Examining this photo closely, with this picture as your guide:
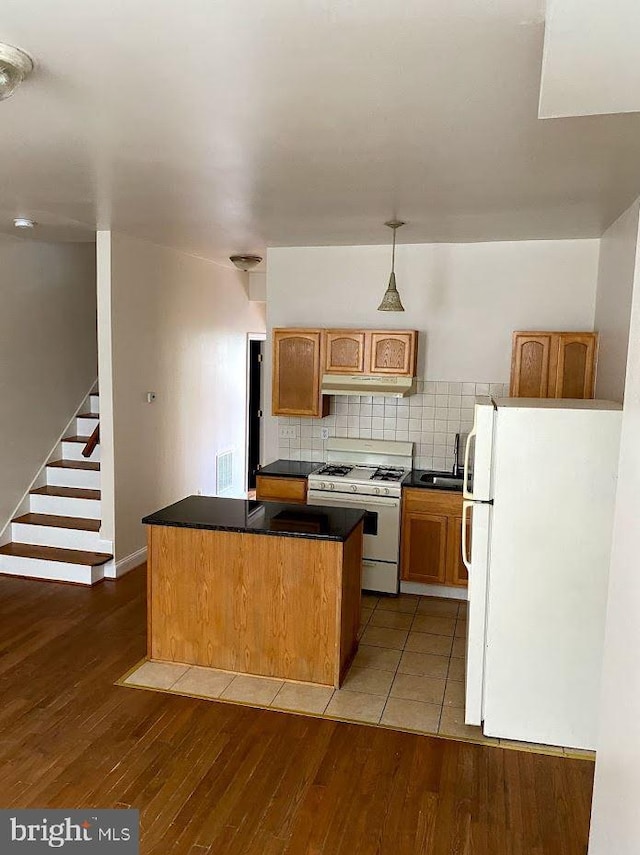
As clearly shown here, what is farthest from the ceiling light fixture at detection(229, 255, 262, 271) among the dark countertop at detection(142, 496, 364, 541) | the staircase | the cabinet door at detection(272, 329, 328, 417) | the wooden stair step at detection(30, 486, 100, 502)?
the dark countertop at detection(142, 496, 364, 541)

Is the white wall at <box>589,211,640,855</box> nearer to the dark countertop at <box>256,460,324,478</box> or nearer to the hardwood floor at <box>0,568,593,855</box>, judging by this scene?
the hardwood floor at <box>0,568,593,855</box>

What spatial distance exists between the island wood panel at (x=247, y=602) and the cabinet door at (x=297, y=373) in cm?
190

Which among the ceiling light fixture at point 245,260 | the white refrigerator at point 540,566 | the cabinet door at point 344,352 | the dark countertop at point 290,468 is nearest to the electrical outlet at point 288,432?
the dark countertop at point 290,468

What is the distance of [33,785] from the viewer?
109 inches

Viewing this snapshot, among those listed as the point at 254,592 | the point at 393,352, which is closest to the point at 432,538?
the point at 393,352

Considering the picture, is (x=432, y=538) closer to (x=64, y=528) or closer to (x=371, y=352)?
(x=371, y=352)

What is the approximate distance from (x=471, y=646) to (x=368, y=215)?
268cm

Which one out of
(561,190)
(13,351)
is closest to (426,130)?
(561,190)

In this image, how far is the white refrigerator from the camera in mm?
3070

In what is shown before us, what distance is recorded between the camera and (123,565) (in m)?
5.46

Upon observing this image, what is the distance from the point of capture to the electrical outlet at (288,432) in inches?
230

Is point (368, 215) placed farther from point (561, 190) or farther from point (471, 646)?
point (471, 646)

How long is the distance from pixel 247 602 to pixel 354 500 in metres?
1.55

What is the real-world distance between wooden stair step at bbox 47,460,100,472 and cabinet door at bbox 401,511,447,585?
284cm
